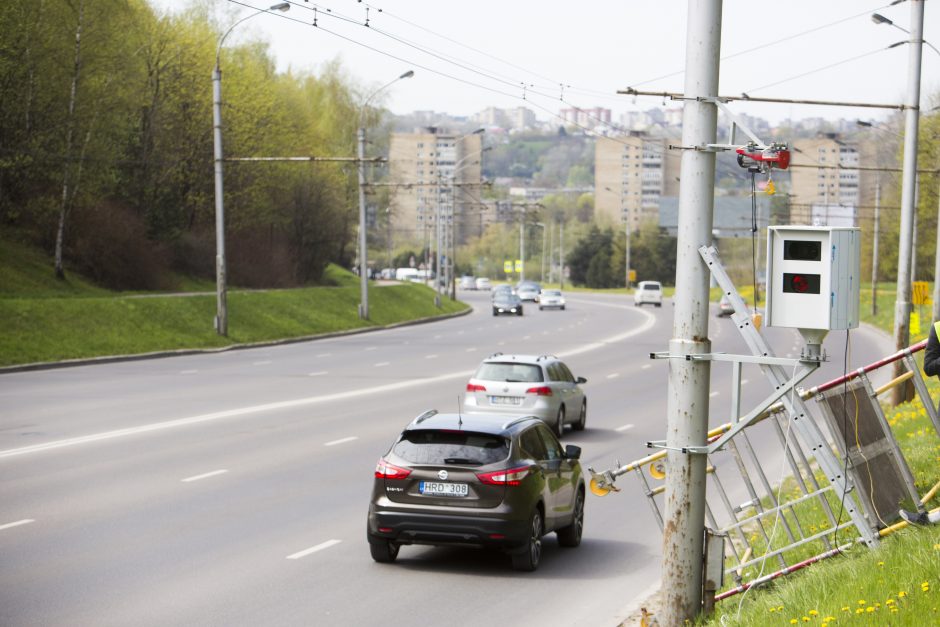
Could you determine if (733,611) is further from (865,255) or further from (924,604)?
(865,255)

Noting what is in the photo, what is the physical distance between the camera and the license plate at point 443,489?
12.2 m

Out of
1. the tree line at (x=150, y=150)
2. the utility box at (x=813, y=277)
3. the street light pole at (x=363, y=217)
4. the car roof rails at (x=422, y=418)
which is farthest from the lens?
the street light pole at (x=363, y=217)

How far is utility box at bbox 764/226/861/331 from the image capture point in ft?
28.1

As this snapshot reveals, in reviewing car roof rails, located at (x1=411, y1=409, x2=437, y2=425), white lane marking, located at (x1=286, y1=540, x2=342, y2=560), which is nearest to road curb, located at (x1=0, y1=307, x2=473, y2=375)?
white lane marking, located at (x1=286, y1=540, x2=342, y2=560)

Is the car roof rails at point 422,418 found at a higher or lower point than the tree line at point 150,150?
lower

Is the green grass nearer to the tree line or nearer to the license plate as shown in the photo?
the tree line

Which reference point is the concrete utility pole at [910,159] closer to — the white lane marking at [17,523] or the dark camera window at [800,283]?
the white lane marking at [17,523]

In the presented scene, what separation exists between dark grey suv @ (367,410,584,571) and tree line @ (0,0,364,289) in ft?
123

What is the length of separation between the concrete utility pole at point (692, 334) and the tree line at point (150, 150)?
1613 inches

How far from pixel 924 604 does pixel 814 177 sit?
170141 millimetres

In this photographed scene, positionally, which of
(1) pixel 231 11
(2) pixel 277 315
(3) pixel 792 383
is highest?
(1) pixel 231 11

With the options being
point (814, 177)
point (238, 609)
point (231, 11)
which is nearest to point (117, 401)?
point (238, 609)

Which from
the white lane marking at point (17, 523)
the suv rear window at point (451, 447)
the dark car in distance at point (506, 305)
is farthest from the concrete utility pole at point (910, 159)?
the dark car in distance at point (506, 305)

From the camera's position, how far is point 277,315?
2228 inches
